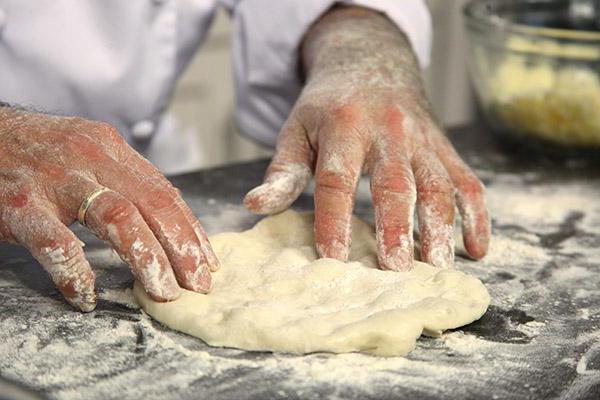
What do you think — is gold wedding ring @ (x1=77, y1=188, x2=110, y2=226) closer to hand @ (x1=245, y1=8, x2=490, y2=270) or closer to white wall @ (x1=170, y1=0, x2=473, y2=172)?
hand @ (x1=245, y1=8, x2=490, y2=270)

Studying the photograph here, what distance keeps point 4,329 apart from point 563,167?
1078 mm

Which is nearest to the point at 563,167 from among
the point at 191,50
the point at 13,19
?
the point at 191,50

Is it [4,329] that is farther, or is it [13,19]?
[13,19]

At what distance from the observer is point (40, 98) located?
1.51 metres

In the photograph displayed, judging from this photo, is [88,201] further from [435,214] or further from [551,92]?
[551,92]

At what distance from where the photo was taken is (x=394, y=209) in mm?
1099

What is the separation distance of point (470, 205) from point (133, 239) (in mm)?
486

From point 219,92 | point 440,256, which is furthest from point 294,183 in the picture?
point 219,92

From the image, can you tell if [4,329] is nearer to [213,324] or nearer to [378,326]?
[213,324]

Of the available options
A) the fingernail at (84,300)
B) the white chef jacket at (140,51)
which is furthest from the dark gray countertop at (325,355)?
the white chef jacket at (140,51)

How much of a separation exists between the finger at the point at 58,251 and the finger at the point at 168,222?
84 mm

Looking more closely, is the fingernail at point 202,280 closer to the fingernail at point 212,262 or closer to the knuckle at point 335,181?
the fingernail at point 212,262

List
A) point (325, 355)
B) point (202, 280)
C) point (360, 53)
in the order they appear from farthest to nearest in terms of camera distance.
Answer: point (360, 53), point (202, 280), point (325, 355)

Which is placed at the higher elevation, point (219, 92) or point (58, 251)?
point (58, 251)
